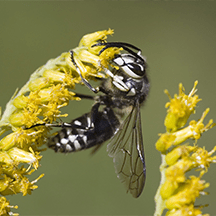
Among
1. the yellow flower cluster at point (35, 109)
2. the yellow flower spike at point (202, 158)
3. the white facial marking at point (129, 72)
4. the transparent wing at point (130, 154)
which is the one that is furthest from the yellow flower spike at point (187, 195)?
the white facial marking at point (129, 72)

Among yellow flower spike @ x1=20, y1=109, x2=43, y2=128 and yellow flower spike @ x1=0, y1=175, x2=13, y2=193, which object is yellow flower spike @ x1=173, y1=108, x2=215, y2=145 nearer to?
yellow flower spike @ x1=20, y1=109, x2=43, y2=128

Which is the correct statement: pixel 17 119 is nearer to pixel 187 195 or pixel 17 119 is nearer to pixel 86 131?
pixel 86 131

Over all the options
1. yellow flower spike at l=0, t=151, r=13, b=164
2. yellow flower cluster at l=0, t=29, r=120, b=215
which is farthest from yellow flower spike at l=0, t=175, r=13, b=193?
yellow flower spike at l=0, t=151, r=13, b=164

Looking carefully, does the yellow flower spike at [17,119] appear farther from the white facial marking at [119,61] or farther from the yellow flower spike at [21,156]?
the white facial marking at [119,61]

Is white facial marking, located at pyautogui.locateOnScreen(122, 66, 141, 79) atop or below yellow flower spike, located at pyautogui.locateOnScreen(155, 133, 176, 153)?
atop

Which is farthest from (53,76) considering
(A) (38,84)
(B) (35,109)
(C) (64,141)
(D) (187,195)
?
(D) (187,195)

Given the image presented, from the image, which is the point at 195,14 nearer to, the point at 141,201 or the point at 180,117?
the point at 141,201

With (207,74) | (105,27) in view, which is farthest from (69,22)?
(207,74)
